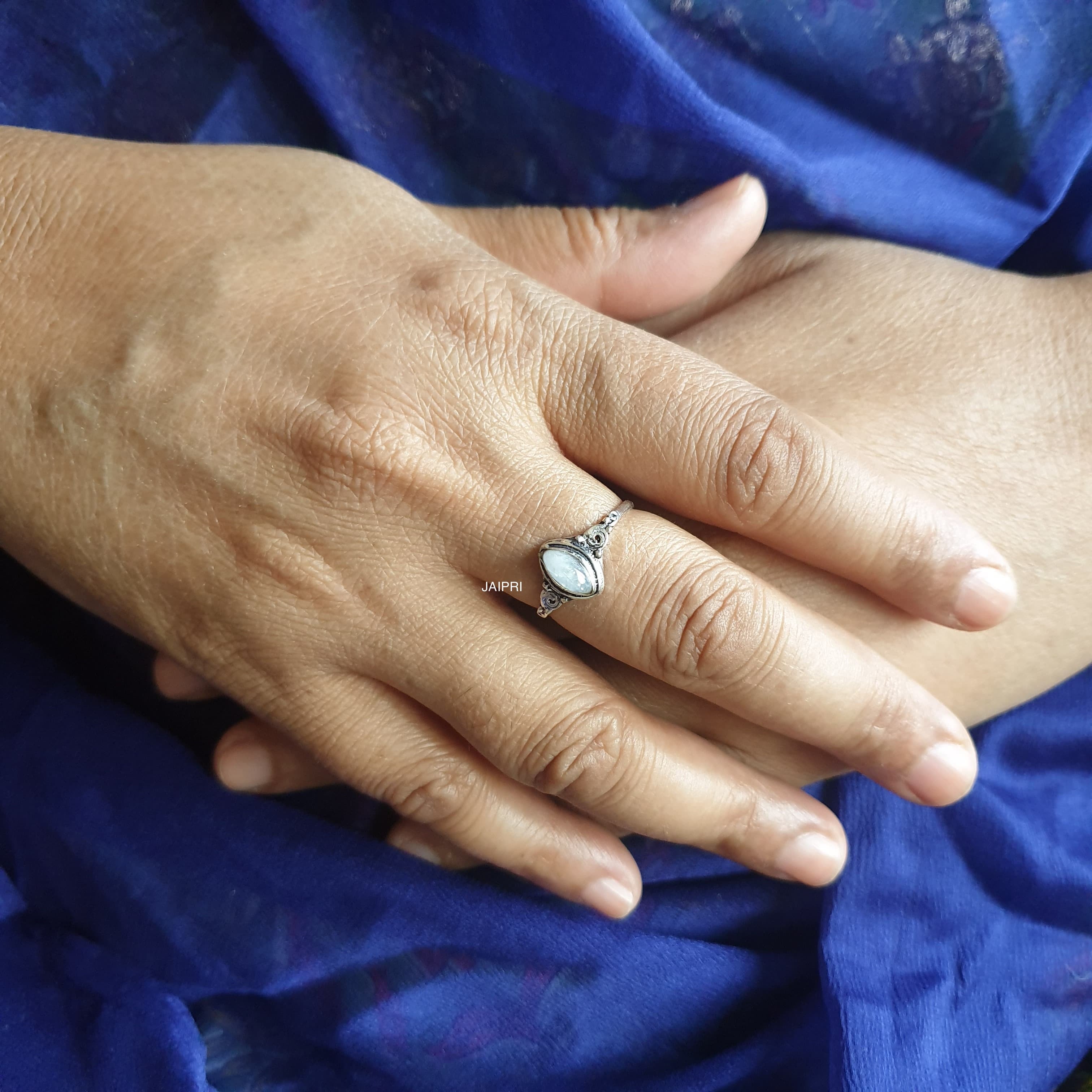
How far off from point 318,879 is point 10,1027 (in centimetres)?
36

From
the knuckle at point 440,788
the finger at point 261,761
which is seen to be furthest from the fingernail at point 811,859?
the finger at point 261,761

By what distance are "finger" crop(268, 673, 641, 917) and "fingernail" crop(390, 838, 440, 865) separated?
0.08 m

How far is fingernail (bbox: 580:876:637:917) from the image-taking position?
99 centimetres

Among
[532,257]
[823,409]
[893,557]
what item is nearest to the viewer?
[893,557]

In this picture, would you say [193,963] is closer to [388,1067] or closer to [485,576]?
[388,1067]

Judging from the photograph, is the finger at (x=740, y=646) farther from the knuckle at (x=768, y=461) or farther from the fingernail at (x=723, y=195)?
the fingernail at (x=723, y=195)

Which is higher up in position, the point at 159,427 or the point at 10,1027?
the point at 159,427

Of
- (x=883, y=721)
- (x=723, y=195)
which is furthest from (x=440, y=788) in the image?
(x=723, y=195)

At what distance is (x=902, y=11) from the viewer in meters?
1.07

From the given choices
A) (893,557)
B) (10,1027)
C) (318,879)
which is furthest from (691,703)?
(10,1027)

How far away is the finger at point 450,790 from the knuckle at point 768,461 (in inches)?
15.8

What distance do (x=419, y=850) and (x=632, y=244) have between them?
2.50ft

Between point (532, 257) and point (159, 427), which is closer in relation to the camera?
point (159, 427)

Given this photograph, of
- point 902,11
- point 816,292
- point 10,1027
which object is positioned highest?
point 902,11
